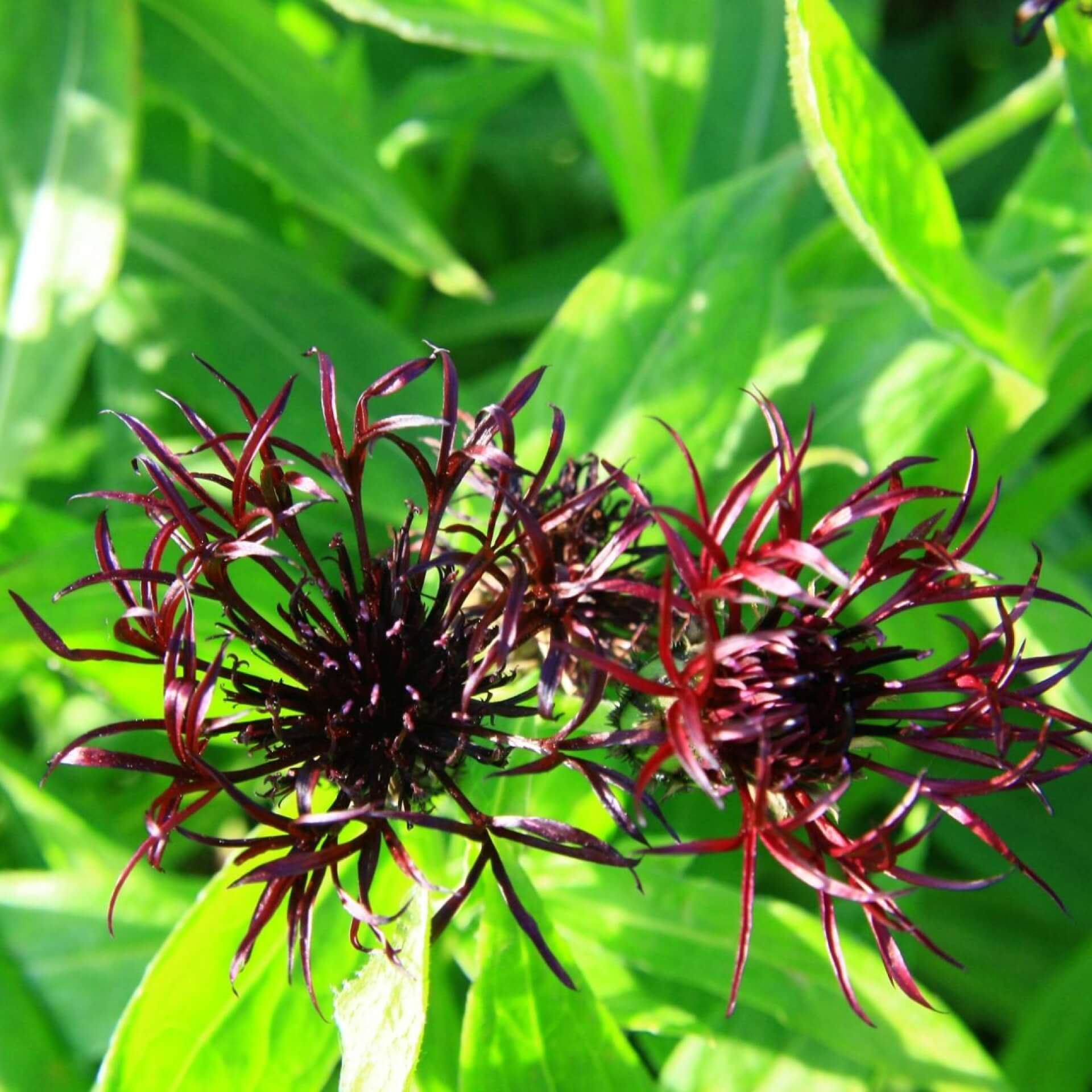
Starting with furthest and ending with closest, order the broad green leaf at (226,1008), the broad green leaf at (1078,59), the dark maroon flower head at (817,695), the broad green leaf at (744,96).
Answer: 1. the broad green leaf at (744,96)
2. the broad green leaf at (1078,59)
3. the broad green leaf at (226,1008)
4. the dark maroon flower head at (817,695)

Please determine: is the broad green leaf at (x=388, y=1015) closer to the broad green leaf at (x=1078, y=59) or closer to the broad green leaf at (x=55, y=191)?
the broad green leaf at (x=55, y=191)

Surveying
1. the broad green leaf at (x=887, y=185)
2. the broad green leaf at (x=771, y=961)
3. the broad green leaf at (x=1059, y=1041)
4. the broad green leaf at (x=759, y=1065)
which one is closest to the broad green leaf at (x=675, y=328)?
the broad green leaf at (x=887, y=185)

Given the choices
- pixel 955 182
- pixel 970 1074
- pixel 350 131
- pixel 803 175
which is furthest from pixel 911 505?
pixel 955 182

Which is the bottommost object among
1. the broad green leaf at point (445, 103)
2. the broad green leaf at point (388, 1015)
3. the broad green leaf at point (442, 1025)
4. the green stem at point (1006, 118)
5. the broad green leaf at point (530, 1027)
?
the broad green leaf at point (442, 1025)

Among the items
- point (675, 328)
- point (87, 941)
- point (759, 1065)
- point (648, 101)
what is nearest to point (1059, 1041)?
point (759, 1065)

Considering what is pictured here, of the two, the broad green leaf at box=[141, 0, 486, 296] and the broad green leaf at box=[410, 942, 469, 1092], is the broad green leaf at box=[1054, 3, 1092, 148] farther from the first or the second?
the broad green leaf at box=[410, 942, 469, 1092]

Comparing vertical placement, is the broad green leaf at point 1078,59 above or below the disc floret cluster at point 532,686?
above

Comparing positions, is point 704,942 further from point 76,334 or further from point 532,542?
point 76,334
